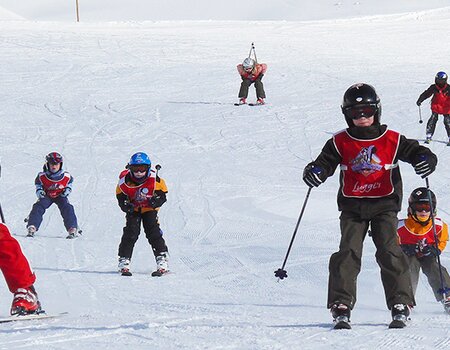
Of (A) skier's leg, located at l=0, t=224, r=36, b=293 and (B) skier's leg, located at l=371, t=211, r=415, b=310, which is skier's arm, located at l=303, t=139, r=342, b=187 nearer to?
(B) skier's leg, located at l=371, t=211, r=415, b=310

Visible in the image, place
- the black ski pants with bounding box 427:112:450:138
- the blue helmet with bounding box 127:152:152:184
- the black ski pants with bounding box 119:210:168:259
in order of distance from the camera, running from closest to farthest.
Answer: the blue helmet with bounding box 127:152:152:184 → the black ski pants with bounding box 119:210:168:259 → the black ski pants with bounding box 427:112:450:138

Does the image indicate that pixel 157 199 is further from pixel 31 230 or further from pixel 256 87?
pixel 256 87

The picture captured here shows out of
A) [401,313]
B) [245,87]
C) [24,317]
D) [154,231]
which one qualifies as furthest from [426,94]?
[24,317]

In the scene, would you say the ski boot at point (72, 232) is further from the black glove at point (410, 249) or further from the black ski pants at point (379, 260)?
the black ski pants at point (379, 260)

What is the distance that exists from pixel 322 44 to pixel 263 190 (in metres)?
21.4

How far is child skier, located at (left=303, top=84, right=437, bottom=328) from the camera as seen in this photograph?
16.6 ft

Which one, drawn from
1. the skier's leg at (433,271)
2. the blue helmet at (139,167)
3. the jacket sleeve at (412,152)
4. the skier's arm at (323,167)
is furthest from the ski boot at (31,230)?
the jacket sleeve at (412,152)

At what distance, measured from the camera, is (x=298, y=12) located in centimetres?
9656

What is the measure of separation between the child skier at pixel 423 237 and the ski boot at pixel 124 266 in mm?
2566

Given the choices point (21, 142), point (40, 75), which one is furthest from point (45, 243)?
point (40, 75)

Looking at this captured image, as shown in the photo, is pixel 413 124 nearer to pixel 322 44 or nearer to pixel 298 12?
pixel 322 44

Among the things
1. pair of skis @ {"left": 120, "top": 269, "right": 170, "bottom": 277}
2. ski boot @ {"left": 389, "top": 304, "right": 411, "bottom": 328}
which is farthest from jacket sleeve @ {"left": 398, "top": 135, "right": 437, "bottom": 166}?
pair of skis @ {"left": 120, "top": 269, "right": 170, "bottom": 277}

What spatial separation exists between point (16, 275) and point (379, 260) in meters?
2.06

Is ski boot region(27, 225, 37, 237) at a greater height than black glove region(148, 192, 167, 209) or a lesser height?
lesser
